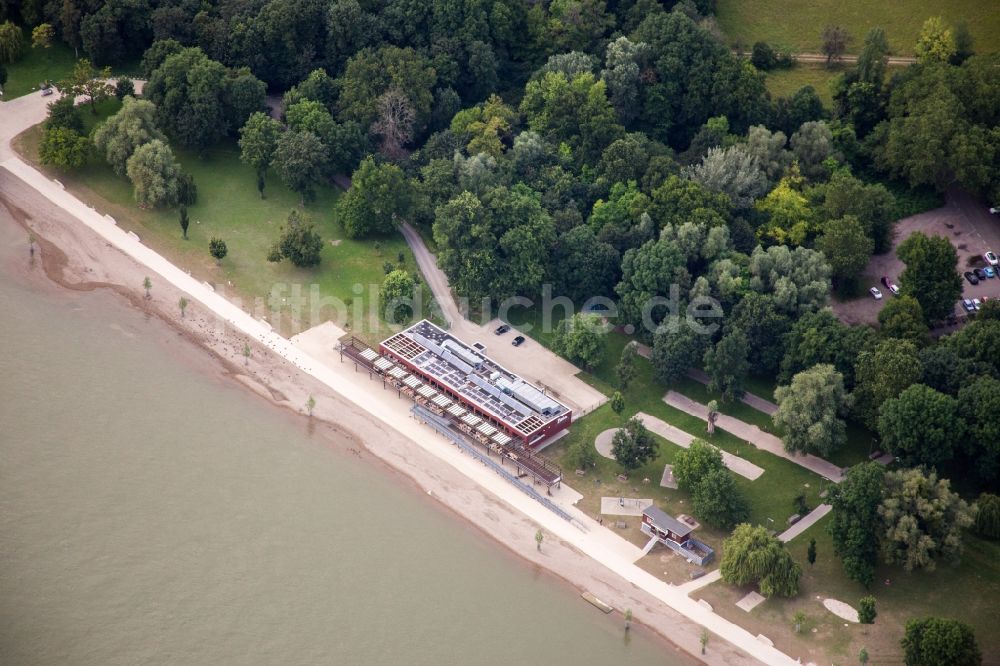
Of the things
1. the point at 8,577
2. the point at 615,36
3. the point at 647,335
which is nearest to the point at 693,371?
the point at 647,335

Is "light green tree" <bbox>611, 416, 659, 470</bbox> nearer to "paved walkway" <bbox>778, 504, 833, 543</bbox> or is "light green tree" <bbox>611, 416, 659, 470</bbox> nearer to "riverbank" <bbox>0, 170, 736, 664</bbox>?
"riverbank" <bbox>0, 170, 736, 664</bbox>

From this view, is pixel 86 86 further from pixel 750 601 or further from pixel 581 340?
pixel 750 601

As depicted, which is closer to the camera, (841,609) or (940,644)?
(940,644)

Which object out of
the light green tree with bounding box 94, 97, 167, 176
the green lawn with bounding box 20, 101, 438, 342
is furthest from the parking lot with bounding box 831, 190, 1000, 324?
the light green tree with bounding box 94, 97, 167, 176

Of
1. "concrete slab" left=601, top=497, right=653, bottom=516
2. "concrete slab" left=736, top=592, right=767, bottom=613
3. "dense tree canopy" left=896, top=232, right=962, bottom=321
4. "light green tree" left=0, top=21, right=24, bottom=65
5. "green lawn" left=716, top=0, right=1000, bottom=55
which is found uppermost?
"green lawn" left=716, top=0, right=1000, bottom=55

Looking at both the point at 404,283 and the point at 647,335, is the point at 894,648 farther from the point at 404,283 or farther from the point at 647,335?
the point at 404,283

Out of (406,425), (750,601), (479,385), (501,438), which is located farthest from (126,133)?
(750,601)
